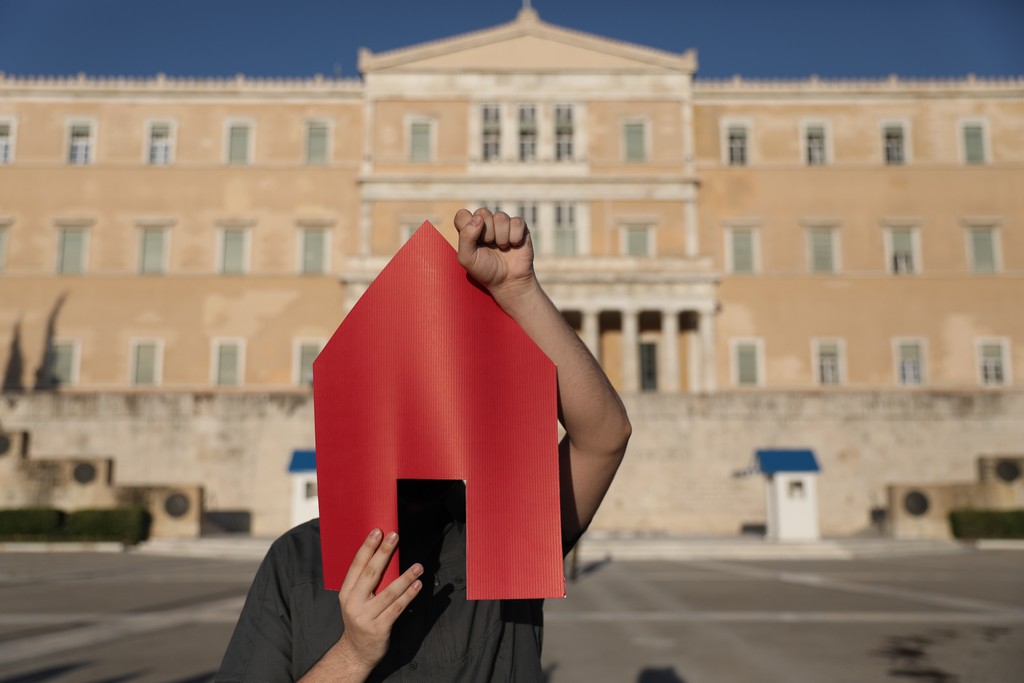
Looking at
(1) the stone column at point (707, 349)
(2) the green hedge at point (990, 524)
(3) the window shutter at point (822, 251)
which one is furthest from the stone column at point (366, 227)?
(2) the green hedge at point (990, 524)

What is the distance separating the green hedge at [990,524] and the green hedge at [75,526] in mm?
21210

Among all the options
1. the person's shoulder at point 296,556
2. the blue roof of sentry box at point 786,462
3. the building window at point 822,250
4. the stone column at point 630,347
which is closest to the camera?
the person's shoulder at point 296,556

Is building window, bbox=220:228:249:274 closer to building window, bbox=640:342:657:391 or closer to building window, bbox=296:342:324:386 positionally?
building window, bbox=296:342:324:386

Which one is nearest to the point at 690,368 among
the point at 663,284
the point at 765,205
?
the point at 663,284

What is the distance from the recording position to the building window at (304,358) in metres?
36.0

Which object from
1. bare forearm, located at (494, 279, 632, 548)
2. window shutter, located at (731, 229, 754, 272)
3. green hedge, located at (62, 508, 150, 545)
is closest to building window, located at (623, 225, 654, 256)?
window shutter, located at (731, 229, 754, 272)

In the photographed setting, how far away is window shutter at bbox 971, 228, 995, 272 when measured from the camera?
3728 cm

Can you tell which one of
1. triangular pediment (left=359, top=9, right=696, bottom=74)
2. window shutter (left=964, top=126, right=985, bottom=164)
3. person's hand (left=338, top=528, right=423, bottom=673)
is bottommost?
person's hand (left=338, top=528, right=423, bottom=673)

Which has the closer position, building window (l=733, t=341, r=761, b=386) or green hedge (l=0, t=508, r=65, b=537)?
green hedge (l=0, t=508, r=65, b=537)

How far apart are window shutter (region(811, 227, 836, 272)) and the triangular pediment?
898 cm

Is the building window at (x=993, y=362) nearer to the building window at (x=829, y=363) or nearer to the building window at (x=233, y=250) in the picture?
the building window at (x=829, y=363)

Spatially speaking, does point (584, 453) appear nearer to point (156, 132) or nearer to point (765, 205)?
point (765, 205)

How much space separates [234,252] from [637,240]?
17.2 meters

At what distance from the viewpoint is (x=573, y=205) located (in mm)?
37031
